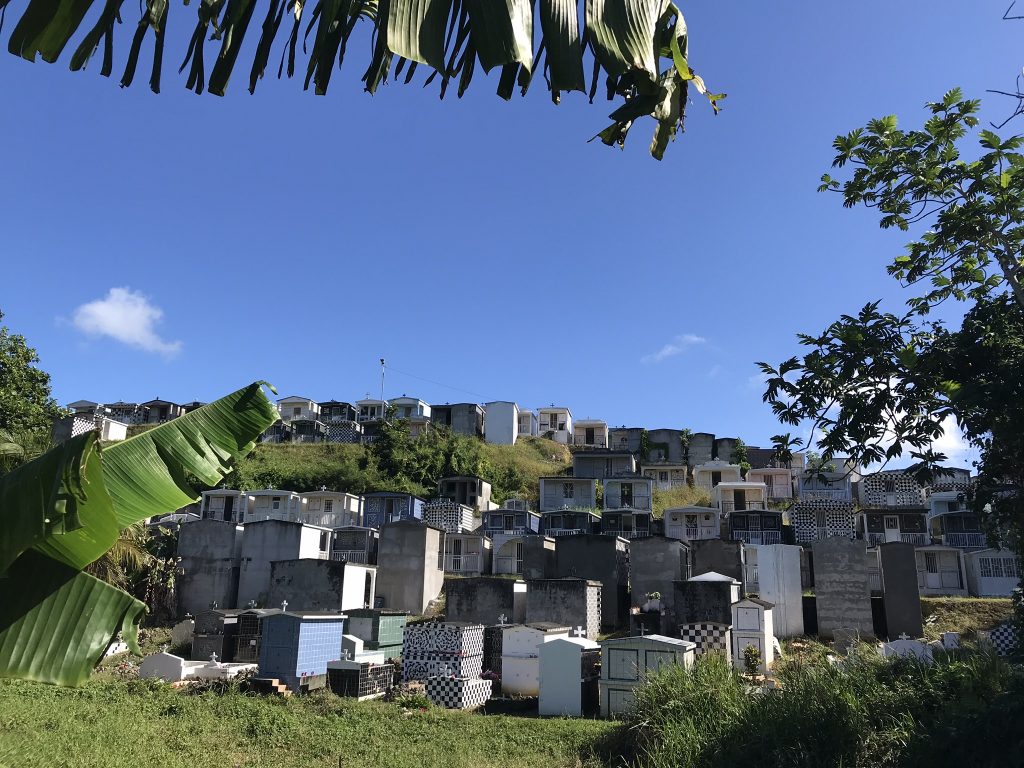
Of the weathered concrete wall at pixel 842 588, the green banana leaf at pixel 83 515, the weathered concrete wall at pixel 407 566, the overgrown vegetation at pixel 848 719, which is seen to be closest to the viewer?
the green banana leaf at pixel 83 515

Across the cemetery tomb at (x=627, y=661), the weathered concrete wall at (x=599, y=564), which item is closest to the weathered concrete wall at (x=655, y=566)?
the weathered concrete wall at (x=599, y=564)

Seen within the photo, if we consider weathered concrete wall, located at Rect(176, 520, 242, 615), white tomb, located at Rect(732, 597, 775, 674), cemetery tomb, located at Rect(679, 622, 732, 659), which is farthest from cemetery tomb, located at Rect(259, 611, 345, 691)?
weathered concrete wall, located at Rect(176, 520, 242, 615)

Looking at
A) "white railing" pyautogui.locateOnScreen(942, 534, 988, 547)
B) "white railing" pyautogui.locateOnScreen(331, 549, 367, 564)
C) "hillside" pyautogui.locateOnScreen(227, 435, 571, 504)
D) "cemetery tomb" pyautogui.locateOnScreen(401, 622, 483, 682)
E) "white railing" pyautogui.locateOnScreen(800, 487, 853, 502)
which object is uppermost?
"hillside" pyautogui.locateOnScreen(227, 435, 571, 504)

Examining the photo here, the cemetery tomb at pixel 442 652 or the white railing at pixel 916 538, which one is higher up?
the white railing at pixel 916 538

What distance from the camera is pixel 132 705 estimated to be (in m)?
16.5

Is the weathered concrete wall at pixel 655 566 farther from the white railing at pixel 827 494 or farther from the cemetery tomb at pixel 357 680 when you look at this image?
the white railing at pixel 827 494

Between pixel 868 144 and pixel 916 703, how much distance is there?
7114 millimetres

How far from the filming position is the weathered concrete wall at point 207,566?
33.7 meters

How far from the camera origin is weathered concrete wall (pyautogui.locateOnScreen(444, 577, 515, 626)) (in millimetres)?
29312

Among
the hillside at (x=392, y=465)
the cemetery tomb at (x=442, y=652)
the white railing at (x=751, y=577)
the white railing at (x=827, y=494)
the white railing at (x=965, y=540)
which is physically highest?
the hillside at (x=392, y=465)

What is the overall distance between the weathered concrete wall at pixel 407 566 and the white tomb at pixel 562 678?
15.5 metres

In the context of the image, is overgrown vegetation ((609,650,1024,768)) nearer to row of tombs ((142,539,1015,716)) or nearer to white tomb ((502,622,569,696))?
row of tombs ((142,539,1015,716))

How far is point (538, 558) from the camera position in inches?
1369

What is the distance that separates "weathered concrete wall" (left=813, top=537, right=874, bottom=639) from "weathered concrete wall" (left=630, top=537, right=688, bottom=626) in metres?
5.43
